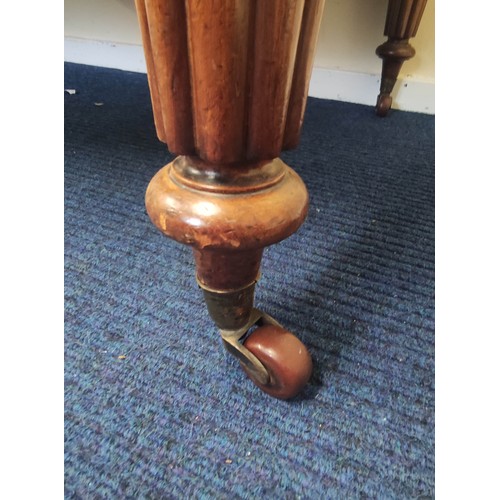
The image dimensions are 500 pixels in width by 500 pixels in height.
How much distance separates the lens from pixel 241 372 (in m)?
0.46

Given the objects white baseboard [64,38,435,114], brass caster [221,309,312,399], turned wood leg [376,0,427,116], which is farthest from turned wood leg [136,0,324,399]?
white baseboard [64,38,435,114]

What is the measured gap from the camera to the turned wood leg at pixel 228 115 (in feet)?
0.76

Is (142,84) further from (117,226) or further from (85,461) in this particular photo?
(85,461)

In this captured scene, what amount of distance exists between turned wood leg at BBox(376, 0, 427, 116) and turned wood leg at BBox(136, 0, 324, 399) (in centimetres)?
98

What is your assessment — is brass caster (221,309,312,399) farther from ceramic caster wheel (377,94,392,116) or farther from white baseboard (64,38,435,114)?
white baseboard (64,38,435,114)

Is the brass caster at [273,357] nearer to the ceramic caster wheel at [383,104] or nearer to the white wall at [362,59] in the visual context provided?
the ceramic caster wheel at [383,104]

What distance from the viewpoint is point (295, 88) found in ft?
0.92

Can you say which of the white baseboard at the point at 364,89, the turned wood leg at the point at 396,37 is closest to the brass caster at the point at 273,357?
the turned wood leg at the point at 396,37

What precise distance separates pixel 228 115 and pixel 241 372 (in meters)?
0.29

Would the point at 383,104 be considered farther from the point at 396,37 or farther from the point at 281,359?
the point at 281,359

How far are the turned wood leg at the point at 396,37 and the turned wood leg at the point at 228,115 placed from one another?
38.5 inches

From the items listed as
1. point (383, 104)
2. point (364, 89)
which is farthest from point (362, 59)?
point (383, 104)

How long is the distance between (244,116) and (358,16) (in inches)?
49.3

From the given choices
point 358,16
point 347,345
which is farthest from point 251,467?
point 358,16
